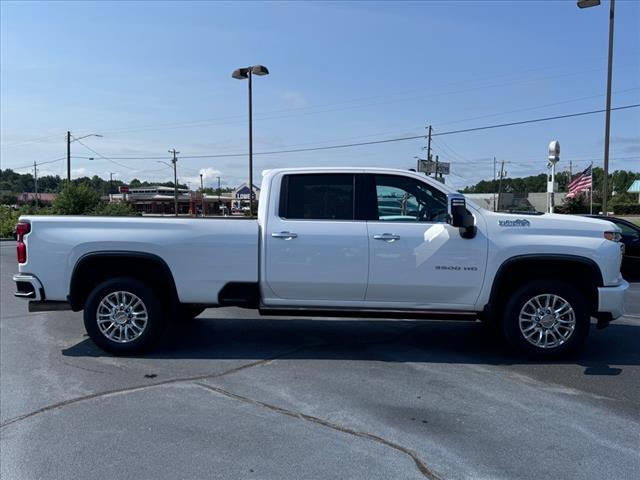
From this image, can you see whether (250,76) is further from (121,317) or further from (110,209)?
(121,317)

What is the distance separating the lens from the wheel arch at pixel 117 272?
600 centimetres

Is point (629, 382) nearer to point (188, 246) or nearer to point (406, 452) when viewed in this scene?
point (406, 452)

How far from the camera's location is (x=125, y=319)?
20.0ft

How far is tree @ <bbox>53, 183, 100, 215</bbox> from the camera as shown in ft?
108

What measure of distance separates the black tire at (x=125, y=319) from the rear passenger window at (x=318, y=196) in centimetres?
175

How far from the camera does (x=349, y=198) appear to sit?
608 cm

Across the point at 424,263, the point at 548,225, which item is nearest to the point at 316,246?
the point at 424,263

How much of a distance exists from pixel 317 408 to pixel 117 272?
3014 millimetres

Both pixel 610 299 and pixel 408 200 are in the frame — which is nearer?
pixel 610 299

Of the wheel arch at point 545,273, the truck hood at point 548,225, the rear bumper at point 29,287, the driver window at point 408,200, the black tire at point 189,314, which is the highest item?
the driver window at point 408,200

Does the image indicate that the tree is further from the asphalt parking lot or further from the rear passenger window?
the rear passenger window

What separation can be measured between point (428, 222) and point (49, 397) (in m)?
4.02

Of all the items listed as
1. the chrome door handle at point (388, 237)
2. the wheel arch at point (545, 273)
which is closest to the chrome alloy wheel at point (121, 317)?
the chrome door handle at point (388, 237)

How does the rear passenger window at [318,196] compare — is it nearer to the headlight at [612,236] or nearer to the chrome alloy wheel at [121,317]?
the chrome alloy wheel at [121,317]
